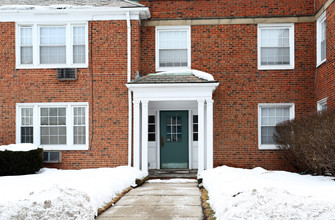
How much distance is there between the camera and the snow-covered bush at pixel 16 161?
12.6 meters

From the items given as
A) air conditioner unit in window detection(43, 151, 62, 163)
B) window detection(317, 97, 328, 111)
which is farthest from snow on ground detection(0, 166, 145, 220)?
window detection(317, 97, 328, 111)

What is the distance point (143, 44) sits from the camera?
14.7 metres

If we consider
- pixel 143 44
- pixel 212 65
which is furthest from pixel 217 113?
pixel 143 44

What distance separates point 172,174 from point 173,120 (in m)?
2.00

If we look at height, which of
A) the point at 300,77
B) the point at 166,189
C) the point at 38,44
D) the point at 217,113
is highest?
the point at 38,44

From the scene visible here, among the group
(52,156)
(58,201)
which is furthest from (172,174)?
(58,201)

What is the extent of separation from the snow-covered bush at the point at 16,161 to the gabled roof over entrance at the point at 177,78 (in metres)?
3.85

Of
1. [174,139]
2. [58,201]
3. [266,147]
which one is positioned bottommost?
[58,201]

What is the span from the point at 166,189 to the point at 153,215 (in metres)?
3.40

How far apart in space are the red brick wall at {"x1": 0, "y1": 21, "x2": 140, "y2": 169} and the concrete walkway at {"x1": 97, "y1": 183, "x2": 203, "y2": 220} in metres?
4.04

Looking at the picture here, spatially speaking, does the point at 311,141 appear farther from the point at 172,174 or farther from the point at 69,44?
the point at 69,44

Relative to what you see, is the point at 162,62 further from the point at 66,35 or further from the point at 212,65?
the point at 66,35

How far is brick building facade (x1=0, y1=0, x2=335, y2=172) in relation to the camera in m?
13.9

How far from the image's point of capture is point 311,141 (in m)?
9.96
